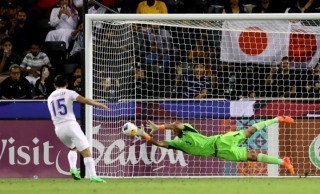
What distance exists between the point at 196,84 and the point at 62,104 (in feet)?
9.41

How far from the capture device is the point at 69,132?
16812mm

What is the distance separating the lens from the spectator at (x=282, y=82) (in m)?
18.7

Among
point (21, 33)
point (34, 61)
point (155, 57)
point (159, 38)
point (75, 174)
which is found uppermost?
point (21, 33)

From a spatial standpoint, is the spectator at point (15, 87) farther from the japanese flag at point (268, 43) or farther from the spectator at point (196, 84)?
the japanese flag at point (268, 43)

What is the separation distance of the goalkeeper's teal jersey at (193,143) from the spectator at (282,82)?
182cm

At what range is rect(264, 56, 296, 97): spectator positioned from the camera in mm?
18703

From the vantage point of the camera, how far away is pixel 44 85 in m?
20.2

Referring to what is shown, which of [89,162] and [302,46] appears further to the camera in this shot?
[302,46]

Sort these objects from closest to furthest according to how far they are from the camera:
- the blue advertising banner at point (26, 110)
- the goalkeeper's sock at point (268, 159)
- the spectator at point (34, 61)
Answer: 1. the goalkeeper's sock at point (268, 159)
2. the blue advertising banner at point (26, 110)
3. the spectator at point (34, 61)

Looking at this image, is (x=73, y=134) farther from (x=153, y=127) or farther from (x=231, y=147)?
(x=231, y=147)

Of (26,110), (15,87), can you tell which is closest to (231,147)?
(26,110)

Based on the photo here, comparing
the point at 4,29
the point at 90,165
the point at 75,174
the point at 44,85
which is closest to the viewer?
the point at 90,165

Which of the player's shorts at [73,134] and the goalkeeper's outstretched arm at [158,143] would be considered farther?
the goalkeeper's outstretched arm at [158,143]

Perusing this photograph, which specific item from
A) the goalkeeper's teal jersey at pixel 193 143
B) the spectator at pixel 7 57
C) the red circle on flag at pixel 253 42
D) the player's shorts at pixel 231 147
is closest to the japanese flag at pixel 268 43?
the red circle on flag at pixel 253 42
